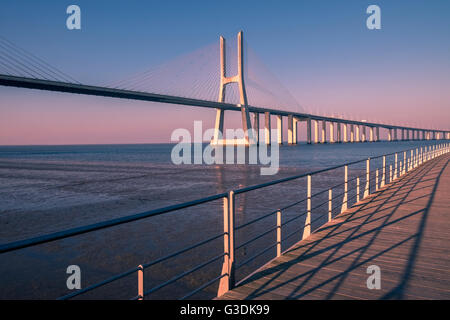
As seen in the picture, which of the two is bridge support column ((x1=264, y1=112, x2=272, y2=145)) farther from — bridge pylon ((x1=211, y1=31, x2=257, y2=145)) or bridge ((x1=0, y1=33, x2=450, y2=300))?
bridge ((x1=0, y1=33, x2=450, y2=300))

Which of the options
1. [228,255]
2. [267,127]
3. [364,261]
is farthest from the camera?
[267,127]

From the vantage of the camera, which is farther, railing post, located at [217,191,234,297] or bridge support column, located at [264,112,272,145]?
bridge support column, located at [264,112,272,145]

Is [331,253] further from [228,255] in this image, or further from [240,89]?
[240,89]

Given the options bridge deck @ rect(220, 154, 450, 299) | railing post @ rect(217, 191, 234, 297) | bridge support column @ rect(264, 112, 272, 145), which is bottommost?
bridge deck @ rect(220, 154, 450, 299)

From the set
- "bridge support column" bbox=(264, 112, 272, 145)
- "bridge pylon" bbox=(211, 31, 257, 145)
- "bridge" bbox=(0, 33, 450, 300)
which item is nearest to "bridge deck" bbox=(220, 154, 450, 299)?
"bridge" bbox=(0, 33, 450, 300)

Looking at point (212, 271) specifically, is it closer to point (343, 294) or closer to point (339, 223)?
point (339, 223)

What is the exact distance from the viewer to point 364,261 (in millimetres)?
3000

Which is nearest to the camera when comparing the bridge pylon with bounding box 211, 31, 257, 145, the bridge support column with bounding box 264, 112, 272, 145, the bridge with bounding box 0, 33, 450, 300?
the bridge with bounding box 0, 33, 450, 300

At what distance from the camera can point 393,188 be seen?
756 cm

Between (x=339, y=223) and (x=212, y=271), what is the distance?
6.56ft

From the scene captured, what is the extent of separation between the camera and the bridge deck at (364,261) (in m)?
2.42

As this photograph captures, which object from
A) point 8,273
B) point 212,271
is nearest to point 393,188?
point 212,271

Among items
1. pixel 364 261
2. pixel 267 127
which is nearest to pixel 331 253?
pixel 364 261

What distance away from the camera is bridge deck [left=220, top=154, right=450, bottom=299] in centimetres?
242
